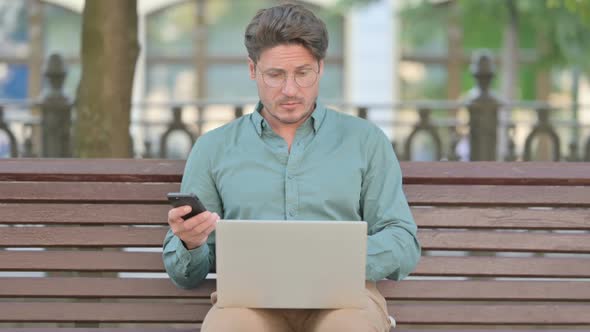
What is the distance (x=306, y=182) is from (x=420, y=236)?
0.71 meters

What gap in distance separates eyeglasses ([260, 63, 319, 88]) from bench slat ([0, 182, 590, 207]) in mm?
788

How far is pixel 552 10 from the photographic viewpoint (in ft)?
45.9

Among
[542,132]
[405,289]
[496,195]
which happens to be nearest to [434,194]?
[496,195]

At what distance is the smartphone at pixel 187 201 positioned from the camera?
132 inches

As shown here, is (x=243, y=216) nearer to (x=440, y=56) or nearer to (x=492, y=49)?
(x=492, y=49)

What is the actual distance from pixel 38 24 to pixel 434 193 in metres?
20.0

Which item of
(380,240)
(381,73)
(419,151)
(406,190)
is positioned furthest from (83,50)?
(381,73)

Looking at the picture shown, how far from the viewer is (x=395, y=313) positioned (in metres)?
4.34

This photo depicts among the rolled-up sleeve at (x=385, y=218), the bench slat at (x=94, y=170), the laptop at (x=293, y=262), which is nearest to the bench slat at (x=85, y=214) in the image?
the bench slat at (x=94, y=170)

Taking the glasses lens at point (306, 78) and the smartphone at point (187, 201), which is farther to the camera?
the glasses lens at point (306, 78)

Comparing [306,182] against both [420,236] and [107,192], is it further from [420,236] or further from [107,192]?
[107,192]

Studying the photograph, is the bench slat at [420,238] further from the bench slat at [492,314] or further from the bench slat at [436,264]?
the bench slat at [492,314]

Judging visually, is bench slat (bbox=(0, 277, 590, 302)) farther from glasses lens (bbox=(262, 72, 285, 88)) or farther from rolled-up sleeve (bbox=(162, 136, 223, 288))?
glasses lens (bbox=(262, 72, 285, 88))

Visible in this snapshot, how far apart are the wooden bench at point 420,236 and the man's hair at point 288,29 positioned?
2.77ft
